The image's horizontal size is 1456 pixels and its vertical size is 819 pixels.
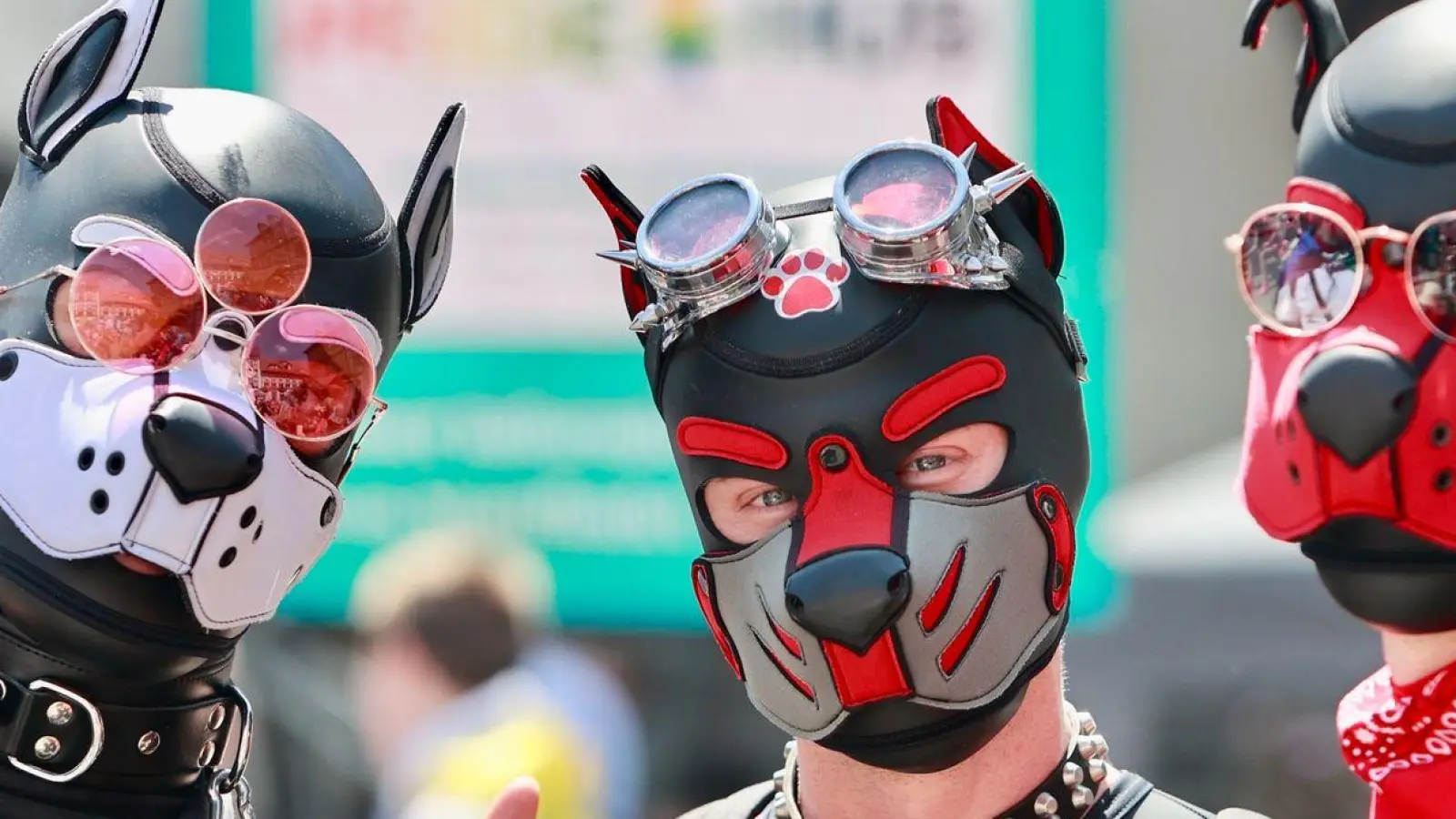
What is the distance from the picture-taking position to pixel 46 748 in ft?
10.5

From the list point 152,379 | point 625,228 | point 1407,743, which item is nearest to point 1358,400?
point 1407,743

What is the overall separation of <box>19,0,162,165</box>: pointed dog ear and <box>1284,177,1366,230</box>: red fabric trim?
6.42 feet

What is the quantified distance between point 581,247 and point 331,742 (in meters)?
2.22

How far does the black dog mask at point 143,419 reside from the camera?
10.3ft

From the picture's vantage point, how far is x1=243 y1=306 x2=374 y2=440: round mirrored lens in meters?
3.27

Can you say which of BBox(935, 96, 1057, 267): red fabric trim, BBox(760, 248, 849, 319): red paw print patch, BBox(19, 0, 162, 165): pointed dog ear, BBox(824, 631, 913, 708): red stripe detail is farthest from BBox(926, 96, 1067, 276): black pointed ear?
BBox(19, 0, 162, 165): pointed dog ear

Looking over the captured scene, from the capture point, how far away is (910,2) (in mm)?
6375

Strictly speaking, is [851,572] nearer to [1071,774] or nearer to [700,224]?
[1071,774]

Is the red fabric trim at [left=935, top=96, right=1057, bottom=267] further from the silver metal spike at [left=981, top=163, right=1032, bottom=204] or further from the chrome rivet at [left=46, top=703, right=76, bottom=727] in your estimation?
the chrome rivet at [left=46, top=703, right=76, bottom=727]

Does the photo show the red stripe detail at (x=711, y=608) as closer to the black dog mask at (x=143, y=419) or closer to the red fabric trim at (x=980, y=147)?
the black dog mask at (x=143, y=419)

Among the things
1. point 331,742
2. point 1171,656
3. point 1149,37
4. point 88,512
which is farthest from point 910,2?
point 88,512

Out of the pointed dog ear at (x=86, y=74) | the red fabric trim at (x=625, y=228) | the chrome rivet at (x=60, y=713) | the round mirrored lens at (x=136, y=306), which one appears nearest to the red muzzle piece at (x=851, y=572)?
the red fabric trim at (x=625, y=228)

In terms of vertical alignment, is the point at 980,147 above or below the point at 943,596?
above

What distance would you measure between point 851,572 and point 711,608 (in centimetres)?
32
